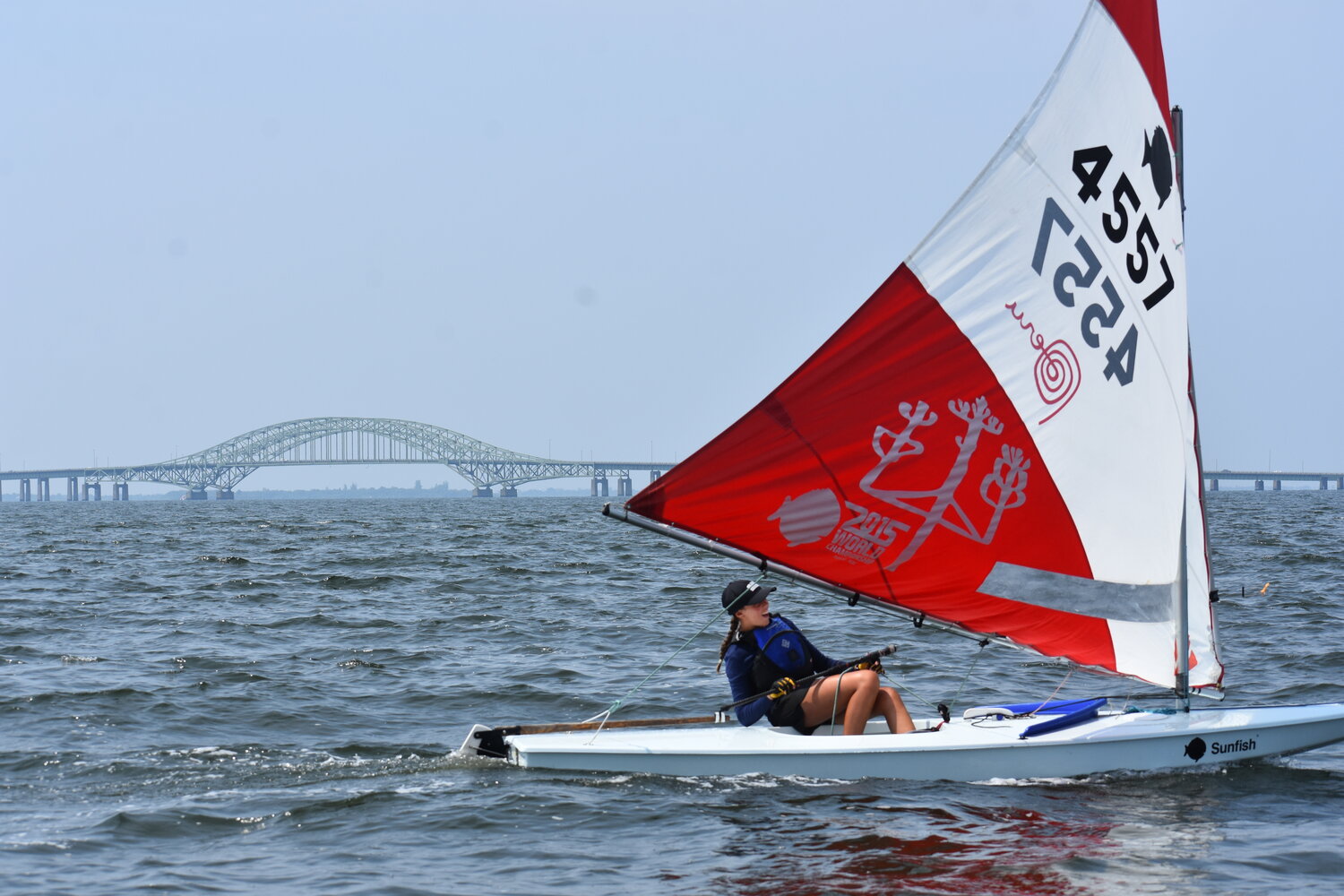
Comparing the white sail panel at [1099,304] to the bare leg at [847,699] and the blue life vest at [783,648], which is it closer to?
the bare leg at [847,699]

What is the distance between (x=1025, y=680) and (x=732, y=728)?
4077 millimetres

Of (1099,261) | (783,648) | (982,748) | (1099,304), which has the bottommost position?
(982,748)

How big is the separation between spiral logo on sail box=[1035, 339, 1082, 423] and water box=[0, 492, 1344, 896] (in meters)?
2.18

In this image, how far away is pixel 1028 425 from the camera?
7246 mm

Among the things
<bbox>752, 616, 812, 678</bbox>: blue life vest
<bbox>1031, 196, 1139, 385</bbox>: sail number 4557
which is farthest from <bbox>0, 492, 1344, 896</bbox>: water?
<bbox>1031, 196, 1139, 385</bbox>: sail number 4557

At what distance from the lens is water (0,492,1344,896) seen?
583 cm

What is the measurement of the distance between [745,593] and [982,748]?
159cm

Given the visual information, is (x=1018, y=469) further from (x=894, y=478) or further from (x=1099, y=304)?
(x=1099, y=304)

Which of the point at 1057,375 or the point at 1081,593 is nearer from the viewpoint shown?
the point at 1057,375

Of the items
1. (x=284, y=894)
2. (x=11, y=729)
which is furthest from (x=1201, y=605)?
(x=11, y=729)

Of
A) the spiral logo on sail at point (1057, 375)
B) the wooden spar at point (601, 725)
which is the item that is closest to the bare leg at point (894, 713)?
the wooden spar at point (601, 725)

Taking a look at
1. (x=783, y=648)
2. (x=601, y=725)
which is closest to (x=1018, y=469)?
(x=783, y=648)

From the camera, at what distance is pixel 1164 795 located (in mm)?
6996

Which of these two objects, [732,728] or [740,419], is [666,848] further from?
[740,419]
